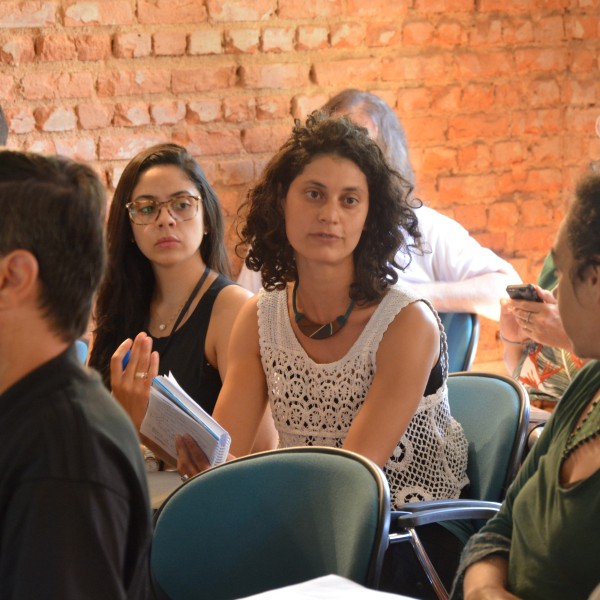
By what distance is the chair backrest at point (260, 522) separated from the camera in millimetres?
1811

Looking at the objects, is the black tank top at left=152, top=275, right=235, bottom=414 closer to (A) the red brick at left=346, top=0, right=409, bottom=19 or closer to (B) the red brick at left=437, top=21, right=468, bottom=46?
(A) the red brick at left=346, top=0, right=409, bottom=19

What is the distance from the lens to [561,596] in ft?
5.34

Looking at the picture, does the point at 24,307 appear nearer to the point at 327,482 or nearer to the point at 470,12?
the point at 327,482

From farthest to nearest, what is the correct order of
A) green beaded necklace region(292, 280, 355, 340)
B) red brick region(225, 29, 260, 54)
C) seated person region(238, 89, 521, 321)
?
red brick region(225, 29, 260, 54) < seated person region(238, 89, 521, 321) < green beaded necklace region(292, 280, 355, 340)

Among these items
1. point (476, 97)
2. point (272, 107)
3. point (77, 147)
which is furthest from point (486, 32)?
point (77, 147)

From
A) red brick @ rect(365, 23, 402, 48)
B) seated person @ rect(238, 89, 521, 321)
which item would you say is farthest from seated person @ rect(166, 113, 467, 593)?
red brick @ rect(365, 23, 402, 48)

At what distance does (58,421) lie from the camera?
1.13 meters

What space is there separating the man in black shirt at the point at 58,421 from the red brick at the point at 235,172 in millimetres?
2686

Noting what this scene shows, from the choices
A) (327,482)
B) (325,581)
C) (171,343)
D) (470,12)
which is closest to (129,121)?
(171,343)

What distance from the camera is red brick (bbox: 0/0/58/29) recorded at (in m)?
3.60

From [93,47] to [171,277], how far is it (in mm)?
1119

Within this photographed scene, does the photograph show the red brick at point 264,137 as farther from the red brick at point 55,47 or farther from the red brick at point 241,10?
the red brick at point 55,47

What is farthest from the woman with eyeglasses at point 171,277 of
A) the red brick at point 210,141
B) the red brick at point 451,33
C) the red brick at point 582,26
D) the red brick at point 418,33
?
the red brick at point 582,26

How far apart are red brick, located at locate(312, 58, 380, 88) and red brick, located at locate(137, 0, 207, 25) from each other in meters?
0.49
